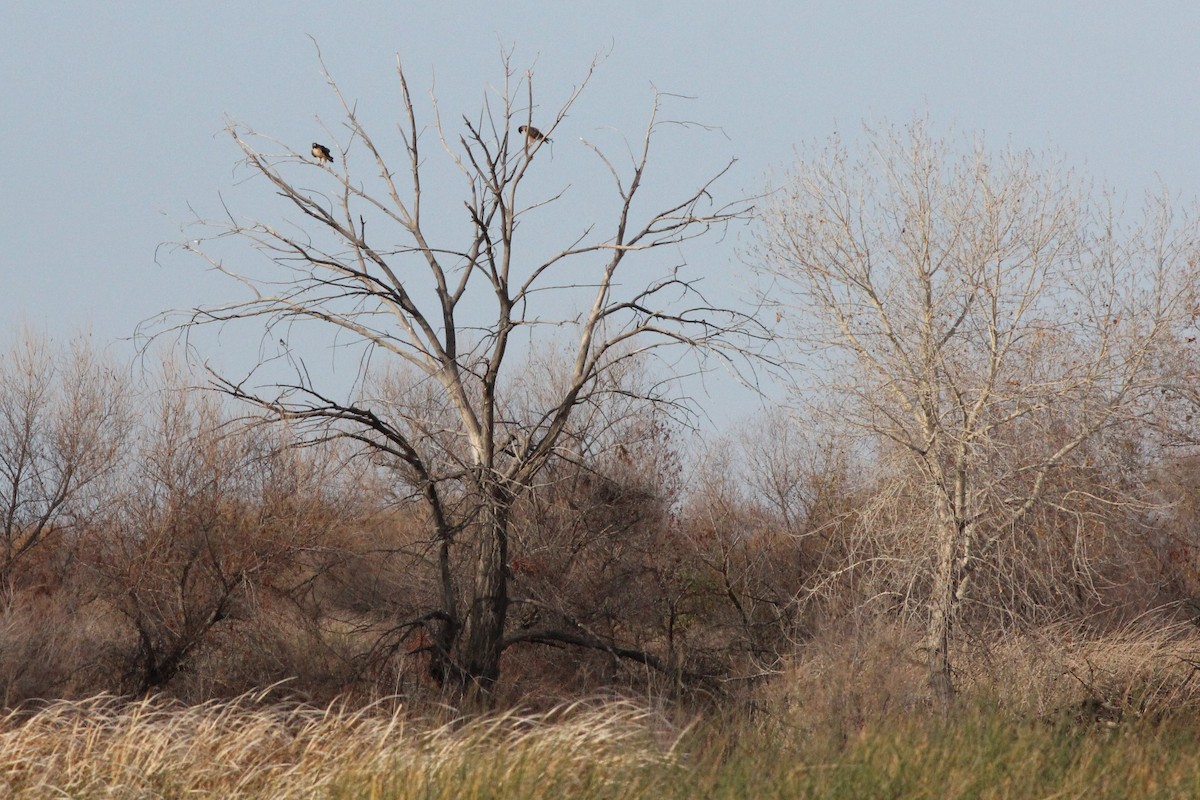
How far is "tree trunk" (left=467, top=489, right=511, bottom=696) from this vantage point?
36.4 feet

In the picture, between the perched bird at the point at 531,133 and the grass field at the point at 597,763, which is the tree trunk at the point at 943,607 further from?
the perched bird at the point at 531,133

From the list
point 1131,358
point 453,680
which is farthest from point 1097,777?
point 1131,358

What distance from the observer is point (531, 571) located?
17.1 metres

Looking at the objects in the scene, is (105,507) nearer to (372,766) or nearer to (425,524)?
(425,524)

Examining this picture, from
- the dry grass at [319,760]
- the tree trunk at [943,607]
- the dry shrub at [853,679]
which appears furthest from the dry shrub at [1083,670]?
the dry grass at [319,760]

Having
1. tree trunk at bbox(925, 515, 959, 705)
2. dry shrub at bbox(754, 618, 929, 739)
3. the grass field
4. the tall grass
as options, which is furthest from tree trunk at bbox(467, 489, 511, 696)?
tree trunk at bbox(925, 515, 959, 705)

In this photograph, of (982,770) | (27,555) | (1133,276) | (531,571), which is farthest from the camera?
(27,555)

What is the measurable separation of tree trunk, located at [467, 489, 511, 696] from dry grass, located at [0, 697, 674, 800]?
110 inches

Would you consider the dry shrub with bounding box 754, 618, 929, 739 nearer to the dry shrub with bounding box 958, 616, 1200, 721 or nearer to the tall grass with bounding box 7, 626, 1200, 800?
the tall grass with bounding box 7, 626, 1200, 800

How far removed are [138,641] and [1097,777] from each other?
11596mm

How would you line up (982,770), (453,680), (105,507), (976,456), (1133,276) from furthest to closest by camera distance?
(105,507)
(1133,276)
(976,456)
(453,680)
(982,770)

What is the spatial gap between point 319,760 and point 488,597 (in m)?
3.70

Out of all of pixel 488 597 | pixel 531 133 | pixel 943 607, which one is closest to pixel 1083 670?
pixel 943 607

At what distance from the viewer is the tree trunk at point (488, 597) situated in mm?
11109
